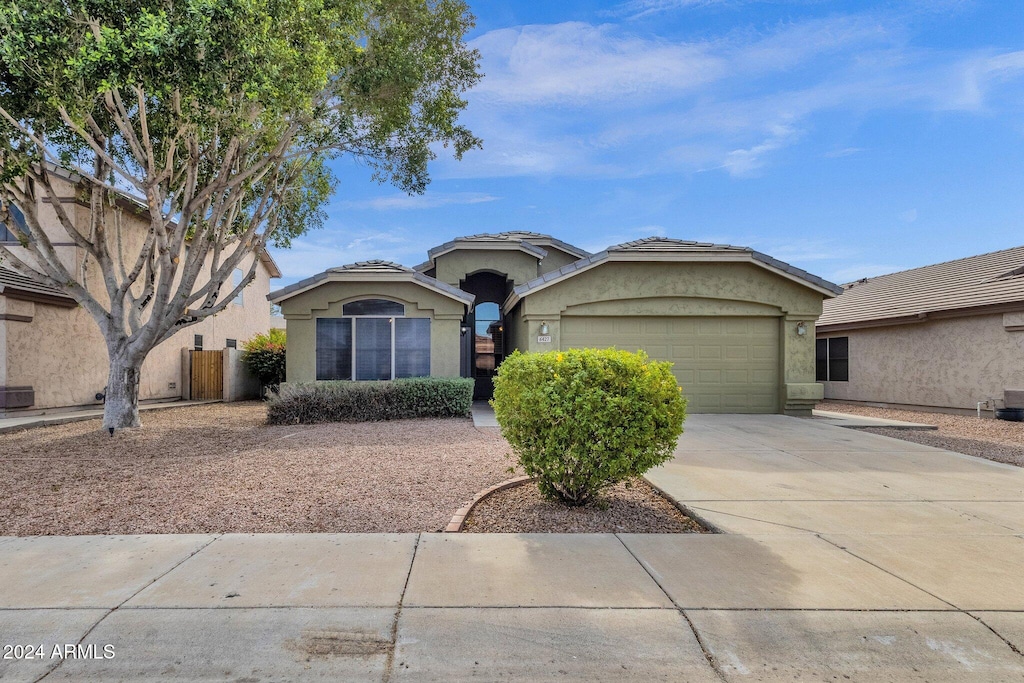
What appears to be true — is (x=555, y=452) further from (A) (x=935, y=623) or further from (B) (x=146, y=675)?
(B) (x=146, y=675)

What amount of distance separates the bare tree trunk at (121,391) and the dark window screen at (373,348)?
482 cm

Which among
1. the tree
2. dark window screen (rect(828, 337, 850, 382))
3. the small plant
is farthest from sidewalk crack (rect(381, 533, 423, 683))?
dark window screen (rect(828, 337, 850, 382))

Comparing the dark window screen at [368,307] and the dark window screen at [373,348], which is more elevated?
the dark window screen at [368,307]

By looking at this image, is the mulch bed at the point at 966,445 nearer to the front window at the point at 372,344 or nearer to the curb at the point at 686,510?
the curb at the point at 686,510

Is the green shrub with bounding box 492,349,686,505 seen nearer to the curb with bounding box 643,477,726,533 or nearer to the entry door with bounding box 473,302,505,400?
the curb with bounding box 643,477,726,533

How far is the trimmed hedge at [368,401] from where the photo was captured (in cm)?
1107

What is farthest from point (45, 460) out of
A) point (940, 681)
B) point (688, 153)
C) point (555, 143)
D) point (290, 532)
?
point (688, 153)

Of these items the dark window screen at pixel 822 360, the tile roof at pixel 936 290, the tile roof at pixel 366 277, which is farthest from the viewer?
the dark window screen at pixel 822 360

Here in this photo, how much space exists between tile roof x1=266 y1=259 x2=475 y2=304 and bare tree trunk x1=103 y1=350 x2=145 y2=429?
3725mm

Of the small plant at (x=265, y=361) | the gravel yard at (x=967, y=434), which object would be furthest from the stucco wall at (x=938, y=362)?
the small plant at (x=265, y=361)

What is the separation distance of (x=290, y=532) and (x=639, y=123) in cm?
1445

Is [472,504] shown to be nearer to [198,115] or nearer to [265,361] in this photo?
[198,115]

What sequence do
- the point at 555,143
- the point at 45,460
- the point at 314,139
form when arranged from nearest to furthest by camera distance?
1. the point at 45,460
2. the point at 314,139
3. the point at 555,143

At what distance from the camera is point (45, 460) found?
723 centimetres
